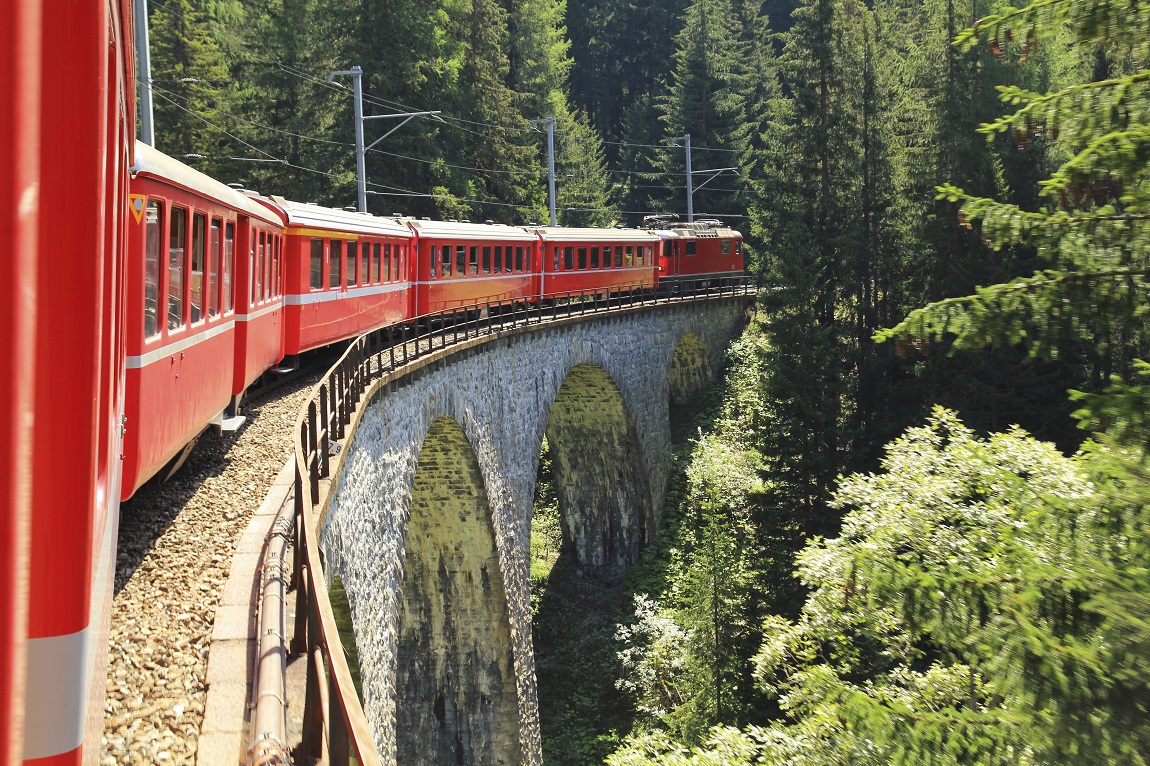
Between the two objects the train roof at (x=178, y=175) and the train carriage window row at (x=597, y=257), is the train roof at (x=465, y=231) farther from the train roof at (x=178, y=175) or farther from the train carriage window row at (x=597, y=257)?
the train roof at (x=178, y=175)

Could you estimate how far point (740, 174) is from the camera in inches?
2442

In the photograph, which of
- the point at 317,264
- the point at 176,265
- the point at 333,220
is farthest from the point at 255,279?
the point at 333,220

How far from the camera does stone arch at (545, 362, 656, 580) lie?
35.0 metres

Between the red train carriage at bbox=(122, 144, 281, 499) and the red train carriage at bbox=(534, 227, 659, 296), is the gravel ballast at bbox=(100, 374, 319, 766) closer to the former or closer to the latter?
the red train carriage at bbox=(122, 144, 281, 499)

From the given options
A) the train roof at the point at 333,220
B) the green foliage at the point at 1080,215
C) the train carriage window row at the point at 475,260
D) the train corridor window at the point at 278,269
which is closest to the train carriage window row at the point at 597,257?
the train carriage window row at the point at 475,260

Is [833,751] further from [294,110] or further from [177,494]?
[294,110]

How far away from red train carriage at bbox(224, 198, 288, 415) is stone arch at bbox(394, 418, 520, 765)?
24.9 feet

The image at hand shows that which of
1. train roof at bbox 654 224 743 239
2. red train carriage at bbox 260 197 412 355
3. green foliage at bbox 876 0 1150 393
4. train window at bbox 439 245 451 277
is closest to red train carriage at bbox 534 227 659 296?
train roof at bbox 654 224 743 239

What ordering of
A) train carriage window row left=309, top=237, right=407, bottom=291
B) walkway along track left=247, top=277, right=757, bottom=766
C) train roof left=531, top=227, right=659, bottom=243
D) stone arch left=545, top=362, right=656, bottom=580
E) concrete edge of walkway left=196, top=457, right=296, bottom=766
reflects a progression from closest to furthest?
walkway along track left=247, top=277, right=757, bottom=766
concrete edge of walkway left=196, top=457, right=296, bottom=766
train carriage window row left=309, top=237, right=407, bottom=291
train roof left=531, top=227, right=659, bottom=243
stone arch left=545, top=362, right=656, bottom=580

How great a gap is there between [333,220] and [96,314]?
1509cm

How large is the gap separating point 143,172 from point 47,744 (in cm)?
548

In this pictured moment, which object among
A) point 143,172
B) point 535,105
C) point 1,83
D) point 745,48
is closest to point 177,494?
point 143,172

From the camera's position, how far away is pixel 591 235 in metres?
32.7

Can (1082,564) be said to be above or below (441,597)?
above
